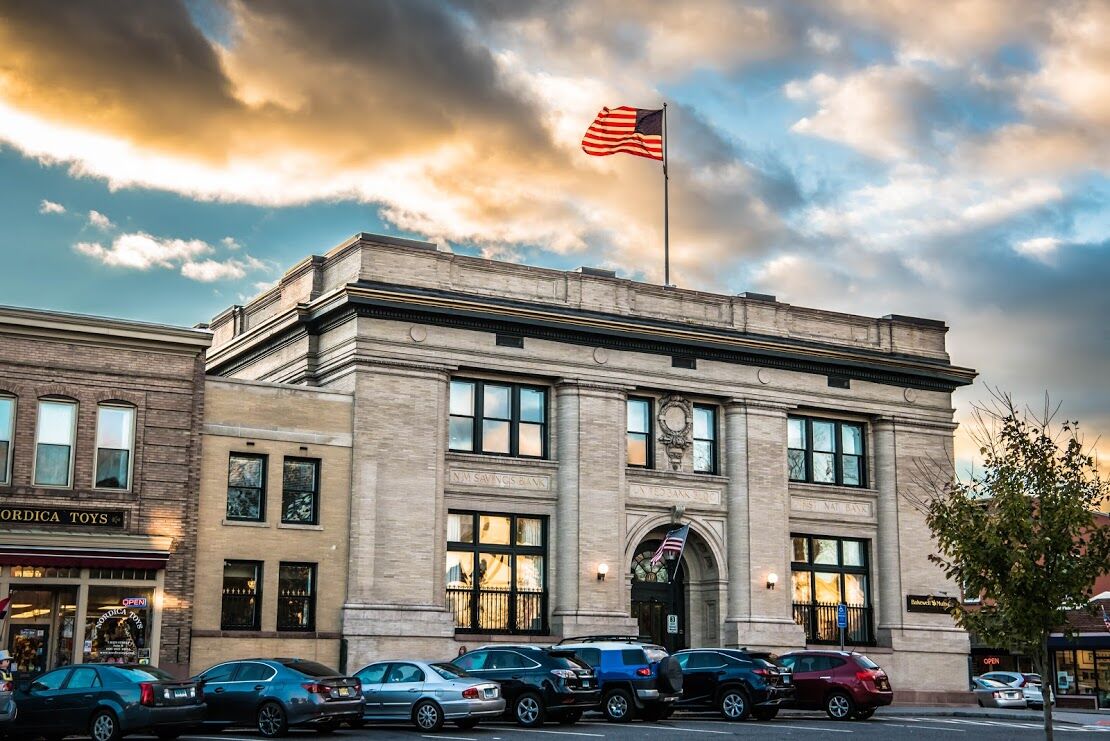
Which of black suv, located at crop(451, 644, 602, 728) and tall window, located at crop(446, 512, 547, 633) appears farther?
tall window, located at crop(446, 512, 547, 633)

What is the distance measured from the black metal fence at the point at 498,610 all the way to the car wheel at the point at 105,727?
625 inches

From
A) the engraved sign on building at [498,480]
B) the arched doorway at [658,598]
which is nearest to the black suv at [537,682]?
the engraved sign on building at [498,480]

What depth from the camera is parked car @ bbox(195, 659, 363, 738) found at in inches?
1067

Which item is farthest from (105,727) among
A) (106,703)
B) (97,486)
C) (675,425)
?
(675,425)

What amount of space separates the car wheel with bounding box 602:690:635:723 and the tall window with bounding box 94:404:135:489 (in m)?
13.3

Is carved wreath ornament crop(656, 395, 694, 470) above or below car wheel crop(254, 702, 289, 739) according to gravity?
above

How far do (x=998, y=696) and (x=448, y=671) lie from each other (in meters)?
25.7

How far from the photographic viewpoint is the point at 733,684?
34688mm

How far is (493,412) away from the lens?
42.5 metres

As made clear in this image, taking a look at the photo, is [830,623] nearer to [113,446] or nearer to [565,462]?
[565,462]

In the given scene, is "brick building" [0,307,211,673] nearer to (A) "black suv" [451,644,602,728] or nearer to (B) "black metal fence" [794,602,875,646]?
(A) "black suv" [451,644,602,728]

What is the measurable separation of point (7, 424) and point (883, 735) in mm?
22150

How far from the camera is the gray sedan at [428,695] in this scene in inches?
1138

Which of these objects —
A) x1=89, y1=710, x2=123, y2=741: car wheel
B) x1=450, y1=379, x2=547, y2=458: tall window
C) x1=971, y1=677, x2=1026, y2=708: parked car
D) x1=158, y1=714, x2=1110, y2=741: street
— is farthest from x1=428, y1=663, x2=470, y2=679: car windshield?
x1=971, y1=677, x2=1026, y2=708: parked car
